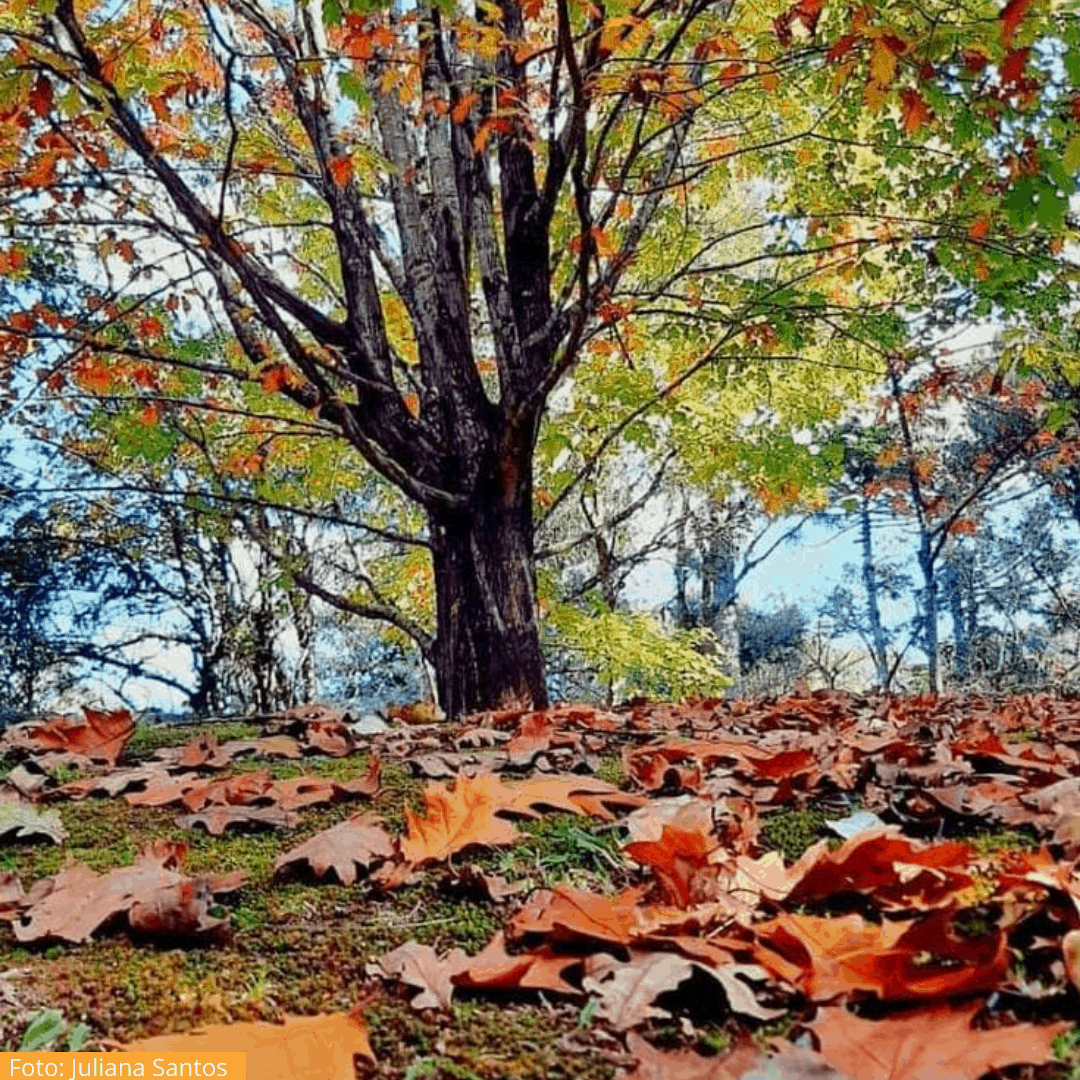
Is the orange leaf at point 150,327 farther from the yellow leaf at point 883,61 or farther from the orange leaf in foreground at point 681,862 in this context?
the orange leaf in foreground at point 681,862

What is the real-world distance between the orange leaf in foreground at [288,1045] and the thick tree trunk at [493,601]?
10.4 feet

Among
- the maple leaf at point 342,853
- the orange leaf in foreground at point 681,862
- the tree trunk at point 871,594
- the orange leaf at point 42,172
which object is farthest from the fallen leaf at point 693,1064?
the tree trunk at point 871,594

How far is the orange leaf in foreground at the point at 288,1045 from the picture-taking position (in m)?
0.77

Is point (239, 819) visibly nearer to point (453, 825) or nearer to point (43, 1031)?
point (453, 825)

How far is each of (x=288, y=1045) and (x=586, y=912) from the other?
0.32 m

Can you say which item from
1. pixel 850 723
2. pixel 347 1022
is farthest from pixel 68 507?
pixel 347 1022

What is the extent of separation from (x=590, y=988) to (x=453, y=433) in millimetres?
3493

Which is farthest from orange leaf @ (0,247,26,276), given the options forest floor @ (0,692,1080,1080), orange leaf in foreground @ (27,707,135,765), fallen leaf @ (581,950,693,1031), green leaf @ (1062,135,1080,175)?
fallen leaf @ (581,950,693,1031)

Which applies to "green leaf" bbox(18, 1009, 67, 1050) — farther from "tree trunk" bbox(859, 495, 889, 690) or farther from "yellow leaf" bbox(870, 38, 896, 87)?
"tree trunk" bbox(859, 495, 889, 690)

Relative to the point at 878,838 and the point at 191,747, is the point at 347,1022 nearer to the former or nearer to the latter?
the point at 878,838

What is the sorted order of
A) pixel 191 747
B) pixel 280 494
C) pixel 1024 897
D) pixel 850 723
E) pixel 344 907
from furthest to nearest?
pixel 280 494 → pixel 850 723 → pixel 191 747 → pixel 344 907 → pixel 1024 897

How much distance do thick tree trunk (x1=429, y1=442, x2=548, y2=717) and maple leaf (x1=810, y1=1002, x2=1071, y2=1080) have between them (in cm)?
330

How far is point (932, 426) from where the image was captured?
13.5 m

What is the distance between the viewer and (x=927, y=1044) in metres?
0.70
